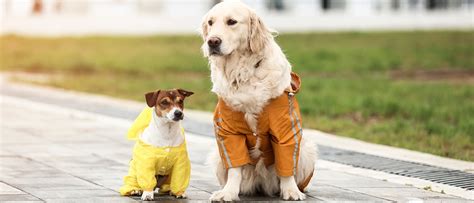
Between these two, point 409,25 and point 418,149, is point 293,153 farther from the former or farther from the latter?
point 409,25

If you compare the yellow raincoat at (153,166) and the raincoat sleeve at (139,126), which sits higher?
the raincoat sleeve at (139,126)

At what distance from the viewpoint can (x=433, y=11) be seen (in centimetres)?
3944

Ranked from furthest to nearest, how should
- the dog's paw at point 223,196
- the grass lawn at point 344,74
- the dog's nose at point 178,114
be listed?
the grass lawn at point 344,74 → the dog's paw at point 223,196 → the dog's nose at point 178,114

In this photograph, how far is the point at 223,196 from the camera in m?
7.68

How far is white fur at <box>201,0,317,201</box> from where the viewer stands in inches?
298

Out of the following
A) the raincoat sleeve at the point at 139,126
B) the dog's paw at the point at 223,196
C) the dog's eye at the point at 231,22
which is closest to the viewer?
the dog's eye at the point at 231,22

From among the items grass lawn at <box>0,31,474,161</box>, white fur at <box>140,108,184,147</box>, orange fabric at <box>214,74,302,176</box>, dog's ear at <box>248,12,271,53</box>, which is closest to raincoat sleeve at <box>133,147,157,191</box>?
white fur at <box>140,108,184,147</box>

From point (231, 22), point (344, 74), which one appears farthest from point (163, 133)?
point (344, 74)

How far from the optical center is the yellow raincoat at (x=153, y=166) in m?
7.66

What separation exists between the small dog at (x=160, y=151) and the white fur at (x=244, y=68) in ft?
1.10

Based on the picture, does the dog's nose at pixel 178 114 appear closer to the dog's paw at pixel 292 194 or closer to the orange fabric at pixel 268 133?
the orange fabric at pixel 268 133

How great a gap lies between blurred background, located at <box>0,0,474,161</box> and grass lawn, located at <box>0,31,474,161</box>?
3cm

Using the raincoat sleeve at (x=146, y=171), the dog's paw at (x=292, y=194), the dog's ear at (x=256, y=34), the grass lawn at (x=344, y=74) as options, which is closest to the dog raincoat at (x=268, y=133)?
the dog's paw at (x=292, y=194)

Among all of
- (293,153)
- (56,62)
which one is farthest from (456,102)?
(56,62)
